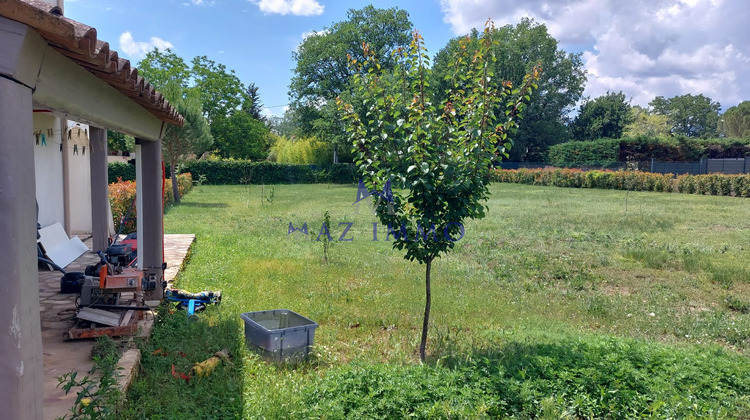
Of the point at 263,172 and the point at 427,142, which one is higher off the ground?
the point at 427,142

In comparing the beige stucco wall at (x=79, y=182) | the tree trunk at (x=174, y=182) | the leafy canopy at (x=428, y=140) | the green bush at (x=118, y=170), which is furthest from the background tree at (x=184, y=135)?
the leafy canopy at (x=428, y=140)

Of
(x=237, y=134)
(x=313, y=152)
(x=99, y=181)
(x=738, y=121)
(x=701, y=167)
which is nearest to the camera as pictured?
(x=99, y=181)

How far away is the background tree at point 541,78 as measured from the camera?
52562 millimetres

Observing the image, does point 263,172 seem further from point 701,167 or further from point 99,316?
point 99,316

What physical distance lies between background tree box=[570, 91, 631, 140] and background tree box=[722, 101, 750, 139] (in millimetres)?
17361

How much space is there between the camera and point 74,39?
2580mm

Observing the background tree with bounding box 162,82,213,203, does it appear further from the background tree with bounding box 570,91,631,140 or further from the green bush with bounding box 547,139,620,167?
the background tree with bounding box 570,91,631,140

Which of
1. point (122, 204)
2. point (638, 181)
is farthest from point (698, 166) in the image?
point (122, 204)

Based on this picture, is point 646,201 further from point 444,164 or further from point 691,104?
point 691,104

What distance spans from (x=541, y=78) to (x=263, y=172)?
3321cm

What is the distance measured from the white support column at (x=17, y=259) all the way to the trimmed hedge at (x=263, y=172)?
34.2 metres

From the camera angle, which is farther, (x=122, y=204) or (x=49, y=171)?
(x=122, y=204)

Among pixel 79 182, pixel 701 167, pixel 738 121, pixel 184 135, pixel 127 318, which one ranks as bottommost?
pixel 127 318

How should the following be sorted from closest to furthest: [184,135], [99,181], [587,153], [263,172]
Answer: [99,181]
[184,135]
[263,172]
[587,153]
